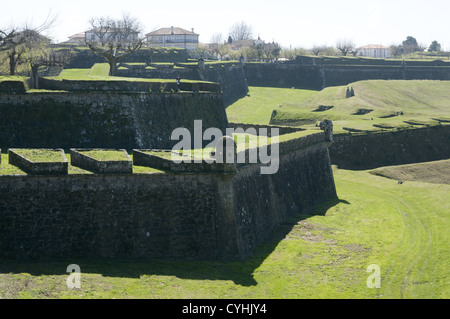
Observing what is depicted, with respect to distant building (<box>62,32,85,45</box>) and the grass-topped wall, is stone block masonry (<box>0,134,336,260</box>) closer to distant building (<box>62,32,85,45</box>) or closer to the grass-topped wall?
the grass-topped wall

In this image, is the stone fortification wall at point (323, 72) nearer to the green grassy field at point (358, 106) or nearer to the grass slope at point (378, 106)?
the green grassy field at point (358, 106)

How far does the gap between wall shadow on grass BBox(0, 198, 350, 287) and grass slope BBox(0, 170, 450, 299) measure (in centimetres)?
5

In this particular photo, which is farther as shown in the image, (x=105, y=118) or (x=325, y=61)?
(x=325, y=61)

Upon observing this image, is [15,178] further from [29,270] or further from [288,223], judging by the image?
[288,223]

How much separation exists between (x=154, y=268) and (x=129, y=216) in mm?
3819

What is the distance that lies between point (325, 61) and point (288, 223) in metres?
118

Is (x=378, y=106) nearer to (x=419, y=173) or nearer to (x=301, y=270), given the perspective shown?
(x=419, y=173)

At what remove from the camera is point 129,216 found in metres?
41.9

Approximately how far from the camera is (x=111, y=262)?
4016 centimetres

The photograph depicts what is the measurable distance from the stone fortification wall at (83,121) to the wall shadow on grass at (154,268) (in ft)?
47.1

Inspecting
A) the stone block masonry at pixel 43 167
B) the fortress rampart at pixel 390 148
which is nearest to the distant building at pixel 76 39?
the fortress rampart at pixel 390 148

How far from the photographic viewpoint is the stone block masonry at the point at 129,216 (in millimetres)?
39469

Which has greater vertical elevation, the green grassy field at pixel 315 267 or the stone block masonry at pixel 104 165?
the stone block masonry at pixel 104 165
